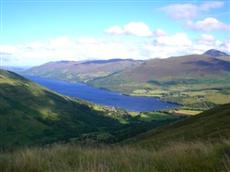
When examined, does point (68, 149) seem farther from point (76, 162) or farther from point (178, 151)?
point (178, 151)

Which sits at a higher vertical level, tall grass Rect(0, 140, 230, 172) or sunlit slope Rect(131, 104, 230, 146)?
tall grass Rect(0, 140, 230, 172)

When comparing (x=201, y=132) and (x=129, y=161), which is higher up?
(x=129, y=161)

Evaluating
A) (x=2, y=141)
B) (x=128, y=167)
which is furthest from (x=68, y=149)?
(x=2, y=141)

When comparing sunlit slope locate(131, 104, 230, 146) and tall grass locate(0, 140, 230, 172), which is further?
sunlit slope locate(131, 104, 230, 146)

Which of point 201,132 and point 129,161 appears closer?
point 129,161

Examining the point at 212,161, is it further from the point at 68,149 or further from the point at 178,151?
the point at 68,149

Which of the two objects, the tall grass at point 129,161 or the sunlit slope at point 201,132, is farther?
the sunlit slope at point 201,132

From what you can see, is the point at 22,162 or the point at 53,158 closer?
Answer: the point at 22,162

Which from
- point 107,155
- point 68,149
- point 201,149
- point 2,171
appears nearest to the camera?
point 2,171

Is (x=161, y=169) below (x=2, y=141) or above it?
above

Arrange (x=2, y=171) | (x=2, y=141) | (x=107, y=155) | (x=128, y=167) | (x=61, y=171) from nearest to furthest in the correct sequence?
1. (x=61, y=171)
2. (x=128, y=167)
3. (x=2, y=171)
4. (x=107, y=155)
5. (x=2, y=141)

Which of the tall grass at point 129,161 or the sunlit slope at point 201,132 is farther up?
the tall grass at point 129,161
